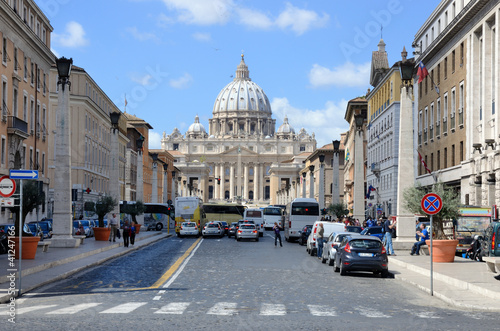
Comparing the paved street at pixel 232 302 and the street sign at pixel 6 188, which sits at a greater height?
the street sign at pixel 6 188

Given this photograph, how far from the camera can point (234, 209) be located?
276ft

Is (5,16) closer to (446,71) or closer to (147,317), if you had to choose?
(446,71)

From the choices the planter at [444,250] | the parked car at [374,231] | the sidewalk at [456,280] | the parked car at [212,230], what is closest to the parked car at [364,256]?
the sidewalk at [456,280]

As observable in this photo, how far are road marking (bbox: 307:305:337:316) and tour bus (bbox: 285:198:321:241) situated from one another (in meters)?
39.4

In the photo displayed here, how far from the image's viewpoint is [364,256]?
23.6 meters

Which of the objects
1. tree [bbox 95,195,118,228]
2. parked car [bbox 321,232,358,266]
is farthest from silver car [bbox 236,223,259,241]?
parked car [bbox 321,232,358,266]

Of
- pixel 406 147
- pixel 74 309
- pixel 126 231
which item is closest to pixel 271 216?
pixel 126 231

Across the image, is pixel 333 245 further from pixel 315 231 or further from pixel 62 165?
pixel 62 165

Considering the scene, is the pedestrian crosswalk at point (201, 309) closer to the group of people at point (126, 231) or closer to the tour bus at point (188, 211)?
the group of people at point (126, 231)

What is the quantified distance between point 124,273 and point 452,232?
14.4 m

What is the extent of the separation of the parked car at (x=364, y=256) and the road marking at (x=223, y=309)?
339 inches

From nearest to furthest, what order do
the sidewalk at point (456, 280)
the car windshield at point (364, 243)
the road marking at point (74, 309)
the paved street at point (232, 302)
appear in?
the paved street at point (232, 302)
the road marking at point (74, 309)
the sidewalk at point (456, 280)
the car windshield at point (364, 243)

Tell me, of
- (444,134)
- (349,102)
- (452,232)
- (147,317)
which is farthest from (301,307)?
(349,102)

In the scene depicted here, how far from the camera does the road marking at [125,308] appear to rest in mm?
13914
